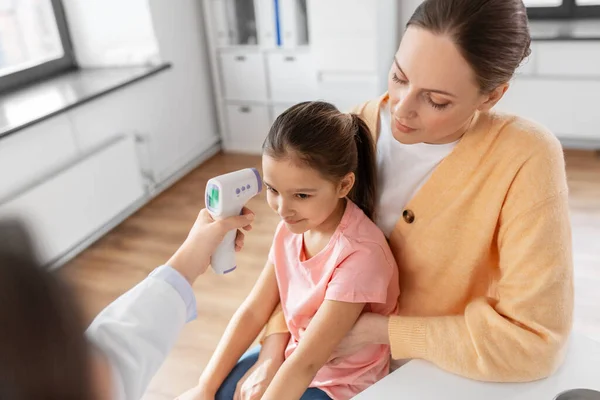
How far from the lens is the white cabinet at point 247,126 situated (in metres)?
3.87

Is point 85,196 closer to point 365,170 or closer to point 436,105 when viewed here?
point 365,170

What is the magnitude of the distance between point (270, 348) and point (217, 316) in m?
1.22

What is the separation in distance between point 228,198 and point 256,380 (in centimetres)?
38

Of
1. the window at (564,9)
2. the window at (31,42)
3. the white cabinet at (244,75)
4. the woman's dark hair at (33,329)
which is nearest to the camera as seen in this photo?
the woman's dark hair at (33,329)

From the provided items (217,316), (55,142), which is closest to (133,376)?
(217,316)

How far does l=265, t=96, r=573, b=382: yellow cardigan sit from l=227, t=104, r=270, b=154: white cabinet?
2.90 m

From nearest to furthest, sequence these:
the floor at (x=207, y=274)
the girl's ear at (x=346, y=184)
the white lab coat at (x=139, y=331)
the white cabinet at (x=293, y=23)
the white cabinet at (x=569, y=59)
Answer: the white lab coat at (x=139, y=331) → the girl's ear at (x=346, y=184) → the floor at (x=207, y=274) → the white cabinet at (x=569, y=59) → the white cabinet at (x=293, y=23)

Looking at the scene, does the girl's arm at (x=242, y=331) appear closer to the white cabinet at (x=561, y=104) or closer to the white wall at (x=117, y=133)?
the white wall at (x=117, y=133)

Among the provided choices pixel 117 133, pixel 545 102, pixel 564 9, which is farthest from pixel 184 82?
pixel 564 9

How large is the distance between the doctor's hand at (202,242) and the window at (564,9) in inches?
125

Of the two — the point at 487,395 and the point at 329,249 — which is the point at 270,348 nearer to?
the point at 329,249

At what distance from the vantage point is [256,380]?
1.14 metres

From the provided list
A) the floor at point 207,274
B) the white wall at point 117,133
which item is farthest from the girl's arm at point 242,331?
the white wall at point 117,133

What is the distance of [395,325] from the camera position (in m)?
0.98
